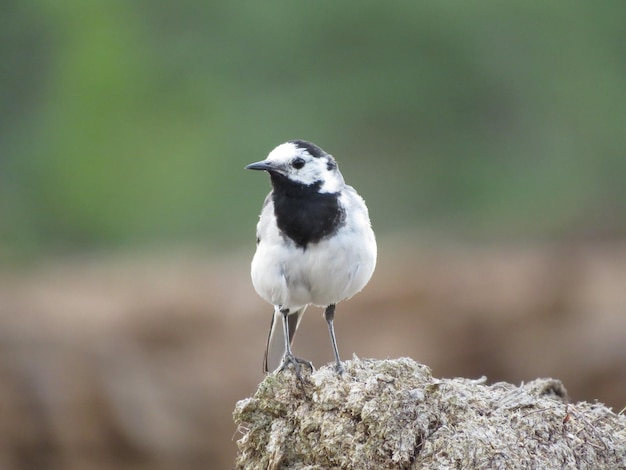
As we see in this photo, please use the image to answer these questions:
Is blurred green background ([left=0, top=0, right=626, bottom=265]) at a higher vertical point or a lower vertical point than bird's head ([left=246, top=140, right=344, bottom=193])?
higher

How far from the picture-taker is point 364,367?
6.06 meters

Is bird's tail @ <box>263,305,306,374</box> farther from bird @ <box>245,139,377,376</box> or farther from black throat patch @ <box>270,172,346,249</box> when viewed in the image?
black throat patch @ <box>270,172,346,249</box>

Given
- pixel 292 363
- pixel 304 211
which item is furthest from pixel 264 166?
pixel 292 363

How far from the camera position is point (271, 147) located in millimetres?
24781

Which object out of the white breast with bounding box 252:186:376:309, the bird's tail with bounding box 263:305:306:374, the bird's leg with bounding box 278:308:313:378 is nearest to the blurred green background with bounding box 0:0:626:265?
the bird's tail with bounding box 263:305:306:374

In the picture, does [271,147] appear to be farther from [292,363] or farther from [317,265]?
[292,363]

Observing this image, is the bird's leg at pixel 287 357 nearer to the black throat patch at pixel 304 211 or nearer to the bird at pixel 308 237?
the bird at pixel 308 237

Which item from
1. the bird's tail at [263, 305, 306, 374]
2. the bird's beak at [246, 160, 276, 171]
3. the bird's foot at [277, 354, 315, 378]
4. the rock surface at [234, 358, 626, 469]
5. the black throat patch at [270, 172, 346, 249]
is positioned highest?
the bird's beak at [246, 160, 276, 171]

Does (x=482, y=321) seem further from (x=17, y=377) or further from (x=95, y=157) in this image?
(x=95, y=157)

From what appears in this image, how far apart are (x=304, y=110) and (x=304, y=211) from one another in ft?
65.9

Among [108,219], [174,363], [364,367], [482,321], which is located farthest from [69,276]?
[364,367]

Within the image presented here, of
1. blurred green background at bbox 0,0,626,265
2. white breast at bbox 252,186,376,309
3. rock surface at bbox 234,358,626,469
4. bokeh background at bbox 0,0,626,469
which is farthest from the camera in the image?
blurred green background at bbox 0,0,626,265

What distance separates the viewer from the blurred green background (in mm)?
26594

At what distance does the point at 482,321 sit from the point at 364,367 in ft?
38.1
